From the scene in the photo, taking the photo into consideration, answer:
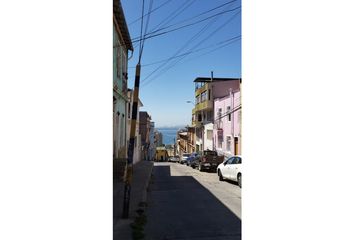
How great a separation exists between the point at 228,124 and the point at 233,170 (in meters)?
10.5

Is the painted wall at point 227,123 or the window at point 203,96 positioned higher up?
the window at point 203,96

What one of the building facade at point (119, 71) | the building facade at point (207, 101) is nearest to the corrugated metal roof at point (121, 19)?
the building facade at point (119, 71)

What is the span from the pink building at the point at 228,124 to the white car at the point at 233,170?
6.98m

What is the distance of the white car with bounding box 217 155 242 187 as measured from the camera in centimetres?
1098

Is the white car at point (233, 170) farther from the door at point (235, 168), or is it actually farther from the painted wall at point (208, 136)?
the painted wall at point (208, 136)

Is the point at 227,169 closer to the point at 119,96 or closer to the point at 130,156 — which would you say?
the point at 119,96

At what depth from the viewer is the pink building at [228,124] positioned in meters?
19.6

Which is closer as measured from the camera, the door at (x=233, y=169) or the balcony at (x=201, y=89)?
the door at (x=233, y=169)

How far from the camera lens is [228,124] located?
2177 cm

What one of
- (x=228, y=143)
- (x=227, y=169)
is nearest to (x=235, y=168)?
(x=227, y=169)

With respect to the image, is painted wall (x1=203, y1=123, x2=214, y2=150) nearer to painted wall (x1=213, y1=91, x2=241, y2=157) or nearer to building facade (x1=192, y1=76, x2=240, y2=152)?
building facade (x1=192, y1=76, x2=240, y2=152)

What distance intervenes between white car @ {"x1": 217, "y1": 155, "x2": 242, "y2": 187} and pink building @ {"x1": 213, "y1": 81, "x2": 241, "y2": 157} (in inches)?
275

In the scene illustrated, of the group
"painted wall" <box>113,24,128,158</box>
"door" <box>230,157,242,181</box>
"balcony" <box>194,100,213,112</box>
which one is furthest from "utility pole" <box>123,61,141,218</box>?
"balcony" <box>194,100,213,112</box>

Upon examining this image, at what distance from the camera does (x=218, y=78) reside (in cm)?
3166
